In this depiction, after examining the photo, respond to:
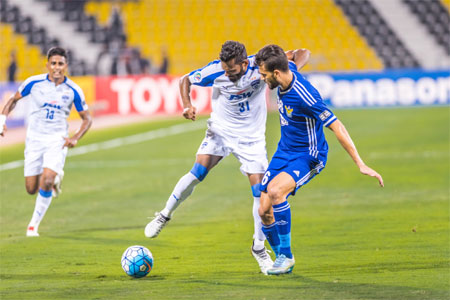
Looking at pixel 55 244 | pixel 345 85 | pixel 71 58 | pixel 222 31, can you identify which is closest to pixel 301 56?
pixel 55 244

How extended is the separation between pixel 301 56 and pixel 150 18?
3216 cm

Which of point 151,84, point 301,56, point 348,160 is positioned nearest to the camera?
point 301,56

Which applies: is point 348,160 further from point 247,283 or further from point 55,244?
point 247,283

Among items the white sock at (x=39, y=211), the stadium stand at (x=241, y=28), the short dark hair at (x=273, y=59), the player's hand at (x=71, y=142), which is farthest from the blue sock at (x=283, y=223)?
the stadium stand at (x=241, y=28)

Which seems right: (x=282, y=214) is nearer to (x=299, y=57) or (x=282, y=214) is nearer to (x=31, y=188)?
(x=299, y=57)

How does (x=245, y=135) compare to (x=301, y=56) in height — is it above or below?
below

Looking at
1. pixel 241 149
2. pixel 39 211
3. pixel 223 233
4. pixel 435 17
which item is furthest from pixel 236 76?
pixel 435 17

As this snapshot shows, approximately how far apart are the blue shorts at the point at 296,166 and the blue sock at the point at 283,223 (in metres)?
0.20

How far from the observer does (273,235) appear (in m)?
8.30

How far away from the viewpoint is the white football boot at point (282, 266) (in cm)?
798

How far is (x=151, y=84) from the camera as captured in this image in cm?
3250

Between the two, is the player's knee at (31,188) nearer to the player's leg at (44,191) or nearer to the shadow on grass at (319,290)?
the player's leg at (44,191)

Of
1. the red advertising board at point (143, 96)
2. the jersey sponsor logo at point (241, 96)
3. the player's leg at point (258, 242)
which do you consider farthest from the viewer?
the red advertising board at point (143, 96)

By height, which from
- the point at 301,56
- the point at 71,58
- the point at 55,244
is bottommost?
the point at 71,58
